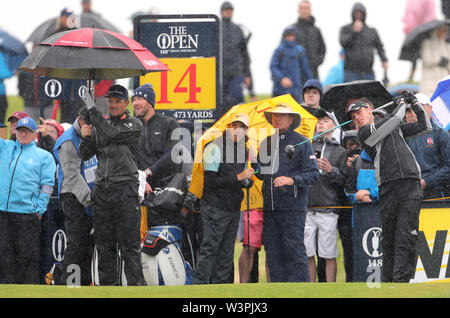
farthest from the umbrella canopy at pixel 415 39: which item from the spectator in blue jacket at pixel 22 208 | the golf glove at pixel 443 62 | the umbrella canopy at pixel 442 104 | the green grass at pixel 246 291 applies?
the green grass at pixel 246 291

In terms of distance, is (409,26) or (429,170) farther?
(409,26)

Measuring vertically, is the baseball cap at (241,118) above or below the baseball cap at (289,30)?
below

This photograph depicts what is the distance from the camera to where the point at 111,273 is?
908cm

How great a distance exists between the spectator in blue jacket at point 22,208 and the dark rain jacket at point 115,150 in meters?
1.26

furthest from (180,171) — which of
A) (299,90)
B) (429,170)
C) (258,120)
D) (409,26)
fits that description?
(409,26)

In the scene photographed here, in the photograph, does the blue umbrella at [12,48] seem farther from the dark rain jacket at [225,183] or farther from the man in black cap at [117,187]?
the dark rain jacket at [225,183]

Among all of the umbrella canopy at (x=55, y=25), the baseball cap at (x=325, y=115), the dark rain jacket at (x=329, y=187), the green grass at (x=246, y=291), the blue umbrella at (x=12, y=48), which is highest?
the umbrella canopy at (x=55, y=25)

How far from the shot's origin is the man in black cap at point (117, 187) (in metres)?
8.88

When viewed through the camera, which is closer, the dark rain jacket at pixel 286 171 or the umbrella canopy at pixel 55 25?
the dark rain jacket at pixel 286 171

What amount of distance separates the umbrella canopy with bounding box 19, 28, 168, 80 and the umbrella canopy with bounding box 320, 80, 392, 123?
9.96ft

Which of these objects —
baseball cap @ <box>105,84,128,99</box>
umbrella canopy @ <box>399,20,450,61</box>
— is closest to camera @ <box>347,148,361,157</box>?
baseball cap @ <box>105,84,128,99</box>

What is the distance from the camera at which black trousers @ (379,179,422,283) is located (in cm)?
877
